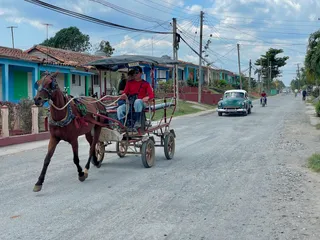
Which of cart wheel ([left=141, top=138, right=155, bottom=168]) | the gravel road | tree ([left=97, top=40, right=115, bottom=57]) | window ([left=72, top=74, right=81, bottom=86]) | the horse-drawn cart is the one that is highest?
tree ([left=97, top=40, right=115, bottom=57])

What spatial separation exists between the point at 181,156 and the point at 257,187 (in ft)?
12.7

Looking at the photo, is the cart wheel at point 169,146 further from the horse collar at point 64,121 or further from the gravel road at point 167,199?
the horse collar at point 64,121

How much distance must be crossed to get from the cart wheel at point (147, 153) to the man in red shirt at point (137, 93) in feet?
1.53

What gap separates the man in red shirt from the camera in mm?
9719

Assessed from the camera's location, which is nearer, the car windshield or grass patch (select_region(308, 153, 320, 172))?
grass patch (select_region(308, 153, 320, 172))

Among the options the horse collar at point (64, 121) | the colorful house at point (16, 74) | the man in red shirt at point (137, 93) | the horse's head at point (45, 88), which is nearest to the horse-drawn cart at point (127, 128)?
the man in red shirt at point (137, 93)

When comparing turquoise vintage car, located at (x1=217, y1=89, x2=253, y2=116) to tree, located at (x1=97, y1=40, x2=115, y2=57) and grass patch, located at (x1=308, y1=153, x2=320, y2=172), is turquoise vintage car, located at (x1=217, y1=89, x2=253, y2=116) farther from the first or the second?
tree, located at (x1=97, y1=40, x2=115, y2=57)

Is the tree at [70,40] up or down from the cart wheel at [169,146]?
up

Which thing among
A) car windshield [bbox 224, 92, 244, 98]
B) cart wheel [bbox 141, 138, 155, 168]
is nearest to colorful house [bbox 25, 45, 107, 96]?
car windshield [bbox 224, 92, 244, 98]

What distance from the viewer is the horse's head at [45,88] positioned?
23.5ft

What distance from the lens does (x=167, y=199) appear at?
23.2 ft

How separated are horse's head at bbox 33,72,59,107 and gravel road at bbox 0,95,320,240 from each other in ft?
5.32

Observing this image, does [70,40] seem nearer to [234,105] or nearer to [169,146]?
[234,105]

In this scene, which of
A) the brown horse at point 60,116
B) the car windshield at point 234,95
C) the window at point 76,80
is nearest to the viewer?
the brown horse at point 60,116
